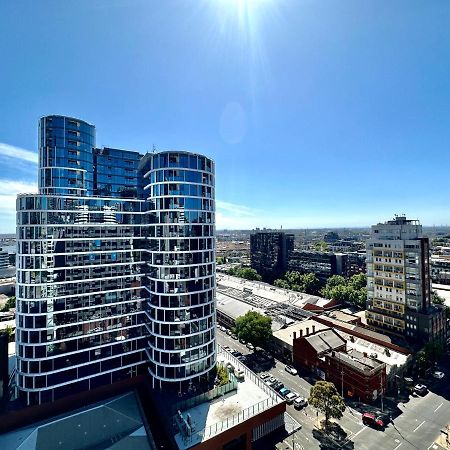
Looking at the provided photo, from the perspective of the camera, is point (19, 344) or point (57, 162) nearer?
point (19, 344)

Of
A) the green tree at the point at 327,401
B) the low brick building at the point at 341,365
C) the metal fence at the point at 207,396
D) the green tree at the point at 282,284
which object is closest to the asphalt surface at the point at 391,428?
the green tree at the point at 327,401

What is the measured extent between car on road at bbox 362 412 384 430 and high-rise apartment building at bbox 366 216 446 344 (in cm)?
2855

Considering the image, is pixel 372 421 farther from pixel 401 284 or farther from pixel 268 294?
pixel 268 294

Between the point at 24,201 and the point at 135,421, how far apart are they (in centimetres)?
3462

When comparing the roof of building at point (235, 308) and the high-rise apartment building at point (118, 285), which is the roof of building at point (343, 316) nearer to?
the roof of building at point (235, 308)

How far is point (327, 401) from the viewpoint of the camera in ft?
136

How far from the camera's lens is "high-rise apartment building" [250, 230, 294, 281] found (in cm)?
13138

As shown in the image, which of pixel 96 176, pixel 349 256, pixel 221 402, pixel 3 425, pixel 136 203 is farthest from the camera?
pixel 349 256

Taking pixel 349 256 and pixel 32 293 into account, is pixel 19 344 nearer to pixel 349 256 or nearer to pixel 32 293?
pixel 32 293

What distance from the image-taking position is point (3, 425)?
124 feet

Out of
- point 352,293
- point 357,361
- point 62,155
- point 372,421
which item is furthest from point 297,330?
point 62,155

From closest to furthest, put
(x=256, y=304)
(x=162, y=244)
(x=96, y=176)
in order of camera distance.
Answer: (x=162, y=244)
(x=96, y=176)
(x=256, y=304)

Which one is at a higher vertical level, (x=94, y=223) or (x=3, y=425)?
(x=94, y=223)

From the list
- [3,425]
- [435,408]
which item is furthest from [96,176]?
[435,408]
